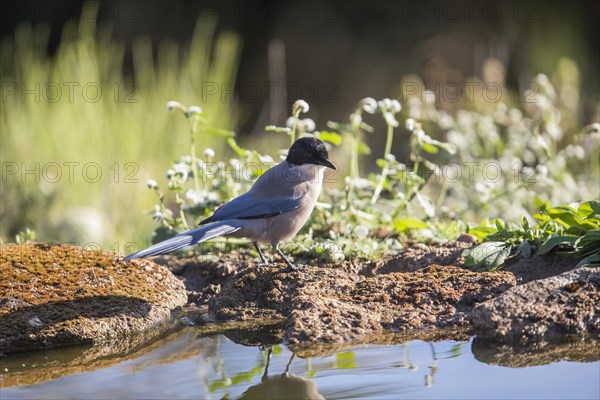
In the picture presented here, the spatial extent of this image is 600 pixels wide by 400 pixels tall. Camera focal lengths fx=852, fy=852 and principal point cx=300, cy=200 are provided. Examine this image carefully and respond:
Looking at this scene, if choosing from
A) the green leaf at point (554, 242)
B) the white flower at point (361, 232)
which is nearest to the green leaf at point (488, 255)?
the green leaf at point (554, 242)

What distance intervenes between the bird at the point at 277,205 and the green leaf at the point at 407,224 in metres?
0.60

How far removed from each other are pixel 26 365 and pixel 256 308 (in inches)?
37.8

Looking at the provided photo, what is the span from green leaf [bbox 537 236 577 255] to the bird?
40.6 inches

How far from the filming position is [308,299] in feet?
11.1

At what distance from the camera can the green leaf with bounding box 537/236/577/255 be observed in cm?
357

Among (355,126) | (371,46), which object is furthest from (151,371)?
(371,46)

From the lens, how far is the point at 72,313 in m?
3.48

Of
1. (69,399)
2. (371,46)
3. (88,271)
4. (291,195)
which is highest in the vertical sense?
(371,46)

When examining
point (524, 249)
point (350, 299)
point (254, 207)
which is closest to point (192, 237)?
point (254, 207)

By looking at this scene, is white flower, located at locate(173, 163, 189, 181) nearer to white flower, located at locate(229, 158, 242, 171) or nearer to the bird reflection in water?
white flower, located at locate(229, 158, 242, 171)

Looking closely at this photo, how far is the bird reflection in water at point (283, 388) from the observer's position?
265 cm

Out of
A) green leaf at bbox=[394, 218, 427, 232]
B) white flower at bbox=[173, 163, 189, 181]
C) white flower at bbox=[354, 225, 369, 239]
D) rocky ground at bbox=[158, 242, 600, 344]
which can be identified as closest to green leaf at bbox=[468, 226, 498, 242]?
rocky ground at bbox=[158, 242, 600, 344]

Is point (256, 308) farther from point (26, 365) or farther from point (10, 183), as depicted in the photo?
point (10, 183)

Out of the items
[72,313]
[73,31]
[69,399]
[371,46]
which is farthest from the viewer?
[371,46]
